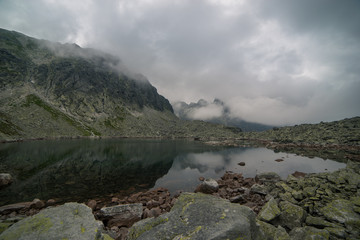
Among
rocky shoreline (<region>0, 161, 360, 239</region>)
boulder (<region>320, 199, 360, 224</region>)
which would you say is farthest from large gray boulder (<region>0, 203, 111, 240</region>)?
boulder (<region>320, 199, 360, 224</region>)

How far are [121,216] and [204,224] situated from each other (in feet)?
40.7

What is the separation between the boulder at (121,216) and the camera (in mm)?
15009

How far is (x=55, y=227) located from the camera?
22.5ft

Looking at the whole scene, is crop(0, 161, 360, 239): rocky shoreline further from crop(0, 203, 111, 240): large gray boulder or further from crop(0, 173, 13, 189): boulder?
crop(0, 173, 13, 189): boulder

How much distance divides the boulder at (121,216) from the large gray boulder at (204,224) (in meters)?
9.31

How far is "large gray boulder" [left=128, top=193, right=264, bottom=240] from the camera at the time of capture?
Answer: 581 centimetres

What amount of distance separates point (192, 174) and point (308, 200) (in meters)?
25.6

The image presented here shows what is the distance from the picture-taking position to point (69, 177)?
33062mm

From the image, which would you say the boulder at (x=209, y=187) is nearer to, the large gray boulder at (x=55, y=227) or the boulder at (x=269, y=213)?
the boulder at (x=269, y=213)

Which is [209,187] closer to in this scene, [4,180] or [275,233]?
[275,233]

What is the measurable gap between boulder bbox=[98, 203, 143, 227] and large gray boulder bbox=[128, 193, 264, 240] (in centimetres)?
931

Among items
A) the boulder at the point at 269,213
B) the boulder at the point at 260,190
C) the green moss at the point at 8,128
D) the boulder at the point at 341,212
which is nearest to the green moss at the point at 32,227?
the boulder at the point at 269,213

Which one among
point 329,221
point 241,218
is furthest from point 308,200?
point 241,218

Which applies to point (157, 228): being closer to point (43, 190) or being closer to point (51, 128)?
point (43, 190)
